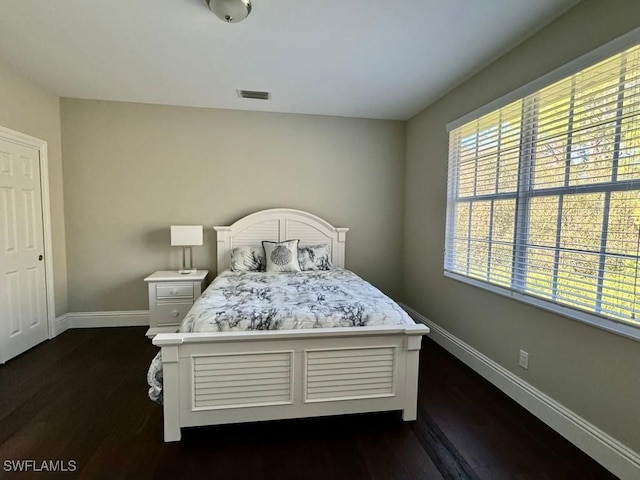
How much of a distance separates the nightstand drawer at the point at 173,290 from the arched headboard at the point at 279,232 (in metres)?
0.47

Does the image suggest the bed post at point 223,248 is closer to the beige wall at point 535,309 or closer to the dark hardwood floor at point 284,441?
the dark hardwood floor at point 284,441

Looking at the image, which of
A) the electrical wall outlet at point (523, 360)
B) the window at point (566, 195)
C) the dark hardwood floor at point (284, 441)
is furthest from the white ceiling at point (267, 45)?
the dark hardwood floor at point (284, 441)

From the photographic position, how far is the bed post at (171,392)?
1.71 metres

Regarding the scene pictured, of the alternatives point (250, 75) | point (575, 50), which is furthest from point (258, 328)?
point (575, 50)

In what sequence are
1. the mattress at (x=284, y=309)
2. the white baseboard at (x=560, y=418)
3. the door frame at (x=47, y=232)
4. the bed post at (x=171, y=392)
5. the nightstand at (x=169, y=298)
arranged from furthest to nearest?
the nightstand at (x=169, y=298), the door frame at (x=47, y=232), the mattress at (x=284, y=309), the bed post at (x=171, y=392), the white baseboard at (x=560, y=418)

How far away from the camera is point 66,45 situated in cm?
233

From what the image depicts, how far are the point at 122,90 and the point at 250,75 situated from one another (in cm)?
146

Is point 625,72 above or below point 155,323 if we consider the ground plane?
above

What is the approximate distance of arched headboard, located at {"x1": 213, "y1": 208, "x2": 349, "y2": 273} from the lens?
3684mm

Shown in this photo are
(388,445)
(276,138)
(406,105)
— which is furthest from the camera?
(276,138)

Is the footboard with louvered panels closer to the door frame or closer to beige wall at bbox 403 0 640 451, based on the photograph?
beige wall at bbox 403 0 640 451

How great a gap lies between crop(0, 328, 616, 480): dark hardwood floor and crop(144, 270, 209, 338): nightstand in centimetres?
87

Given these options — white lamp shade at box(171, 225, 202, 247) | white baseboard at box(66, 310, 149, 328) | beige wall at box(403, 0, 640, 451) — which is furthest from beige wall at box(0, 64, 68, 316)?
beige wall at box(403, 0, 640, 451)

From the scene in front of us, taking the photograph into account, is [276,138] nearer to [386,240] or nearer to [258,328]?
[386,240]
